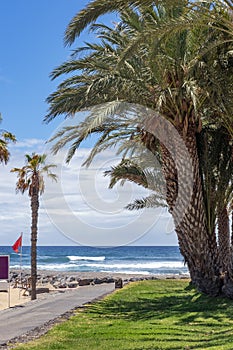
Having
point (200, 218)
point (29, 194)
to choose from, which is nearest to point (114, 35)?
point (200, 218)

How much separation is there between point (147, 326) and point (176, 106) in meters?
5.79

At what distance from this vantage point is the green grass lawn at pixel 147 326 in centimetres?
845

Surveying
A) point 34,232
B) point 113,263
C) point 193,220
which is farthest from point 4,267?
point 113,263

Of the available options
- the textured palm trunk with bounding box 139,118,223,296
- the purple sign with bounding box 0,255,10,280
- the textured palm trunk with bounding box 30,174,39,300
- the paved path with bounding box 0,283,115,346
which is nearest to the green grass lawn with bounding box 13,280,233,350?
the paved path with bounding box 0,283,115,346

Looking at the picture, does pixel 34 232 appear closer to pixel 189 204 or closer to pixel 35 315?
pixel 35 315

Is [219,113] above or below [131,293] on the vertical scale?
above

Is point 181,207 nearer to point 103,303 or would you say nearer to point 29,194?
point 103,303

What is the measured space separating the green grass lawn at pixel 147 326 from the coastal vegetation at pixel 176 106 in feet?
4.66

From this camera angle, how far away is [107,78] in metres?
12.2

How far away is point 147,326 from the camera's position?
10.4 metres

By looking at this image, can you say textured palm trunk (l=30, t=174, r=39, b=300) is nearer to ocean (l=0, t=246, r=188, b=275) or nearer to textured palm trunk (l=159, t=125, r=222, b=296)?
textured palm trunk (l=159, t=125, r=222, b=296)

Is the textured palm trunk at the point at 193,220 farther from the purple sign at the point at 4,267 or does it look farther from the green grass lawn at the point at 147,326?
the purple sign at the point at 4,267

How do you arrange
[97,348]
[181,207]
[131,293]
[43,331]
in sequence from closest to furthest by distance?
[97,348] → [43,331] → [181,207] → [131,293]

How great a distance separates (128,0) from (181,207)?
6.54 meters
